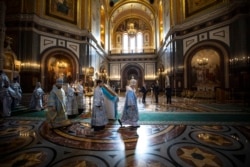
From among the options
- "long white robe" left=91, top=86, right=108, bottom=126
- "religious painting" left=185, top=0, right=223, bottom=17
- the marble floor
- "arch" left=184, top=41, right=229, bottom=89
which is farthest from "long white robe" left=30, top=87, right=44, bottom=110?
"religious painting" left=185, top=0, right=223, bottom=17

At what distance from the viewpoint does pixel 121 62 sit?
82.6 ft

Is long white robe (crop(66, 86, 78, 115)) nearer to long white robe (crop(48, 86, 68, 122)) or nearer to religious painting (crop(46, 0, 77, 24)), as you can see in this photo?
long white robe (crop(48, 86, 68, 122))

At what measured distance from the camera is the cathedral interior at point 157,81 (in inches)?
95.0

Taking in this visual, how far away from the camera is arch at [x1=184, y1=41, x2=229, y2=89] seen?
34.9 feet

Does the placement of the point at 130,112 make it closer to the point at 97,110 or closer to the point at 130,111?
the point at 130,111

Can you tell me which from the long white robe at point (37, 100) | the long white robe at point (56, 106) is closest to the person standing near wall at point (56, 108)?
the long white robe at point (56, 106)

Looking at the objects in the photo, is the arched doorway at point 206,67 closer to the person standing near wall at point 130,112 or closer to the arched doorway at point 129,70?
the person standing near wall at point 130,112

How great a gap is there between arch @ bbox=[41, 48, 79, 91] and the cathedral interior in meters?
0.09

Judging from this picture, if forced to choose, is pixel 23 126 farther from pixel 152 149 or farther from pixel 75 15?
pixel 75 15

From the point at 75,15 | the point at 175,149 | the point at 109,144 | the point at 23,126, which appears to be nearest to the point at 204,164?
the point at 175,149

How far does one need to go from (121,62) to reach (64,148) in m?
23.1

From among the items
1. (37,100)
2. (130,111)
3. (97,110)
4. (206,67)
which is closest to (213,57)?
(206,67)

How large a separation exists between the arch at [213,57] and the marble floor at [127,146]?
321 inches

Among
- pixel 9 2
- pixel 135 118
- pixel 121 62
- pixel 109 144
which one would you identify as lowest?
pixel 109 144
